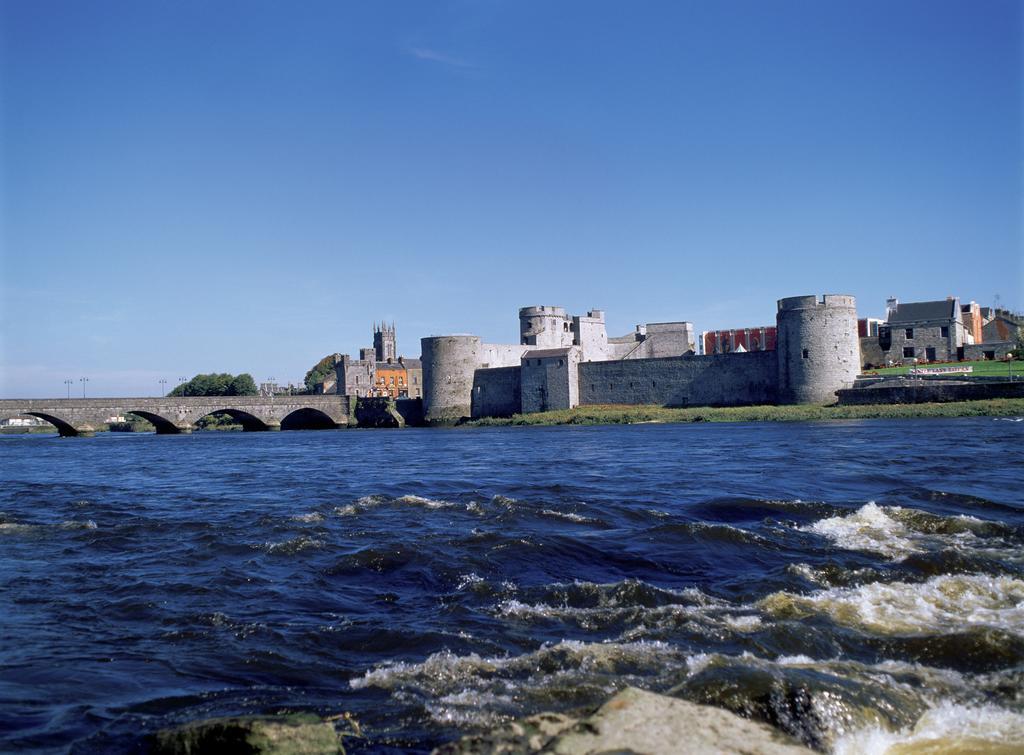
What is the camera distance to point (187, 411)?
54562 mm

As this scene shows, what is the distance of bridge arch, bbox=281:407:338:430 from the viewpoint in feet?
208

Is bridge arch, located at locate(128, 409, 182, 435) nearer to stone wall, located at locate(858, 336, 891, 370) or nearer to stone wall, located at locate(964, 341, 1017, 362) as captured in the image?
stone wall, located at locate(858, 336, 891, 370)

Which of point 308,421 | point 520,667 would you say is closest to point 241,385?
point 308,421

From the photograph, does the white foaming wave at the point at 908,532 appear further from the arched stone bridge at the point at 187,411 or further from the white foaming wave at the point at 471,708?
the arched stone bridge at the point at 187,411

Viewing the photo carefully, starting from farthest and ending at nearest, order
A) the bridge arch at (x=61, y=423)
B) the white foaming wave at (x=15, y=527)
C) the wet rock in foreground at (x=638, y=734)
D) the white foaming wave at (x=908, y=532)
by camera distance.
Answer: the bridge arch at (x=61, y=423) → the white foaming wave at (x=15, y=527) → the white foaming wave at (x=908, y=532) → the wet rock in foreground at (x=638, y=734)

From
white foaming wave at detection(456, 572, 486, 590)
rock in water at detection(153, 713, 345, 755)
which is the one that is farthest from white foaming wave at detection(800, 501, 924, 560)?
rock in water at detection(153, 713, 345, 755)

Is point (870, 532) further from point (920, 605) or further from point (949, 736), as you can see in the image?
point (949, 736)

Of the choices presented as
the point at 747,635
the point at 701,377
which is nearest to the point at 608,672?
the point at 747,635

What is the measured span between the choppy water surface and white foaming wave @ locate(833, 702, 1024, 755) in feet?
0.06

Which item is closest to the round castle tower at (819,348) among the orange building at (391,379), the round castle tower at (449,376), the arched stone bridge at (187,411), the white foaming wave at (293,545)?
the round castle tower at (449,376)

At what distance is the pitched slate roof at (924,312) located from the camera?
5091 cm

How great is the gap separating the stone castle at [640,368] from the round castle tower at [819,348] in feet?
0.17

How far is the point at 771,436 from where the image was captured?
99.1 ft

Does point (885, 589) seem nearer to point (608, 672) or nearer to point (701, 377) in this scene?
point (608, 672)
